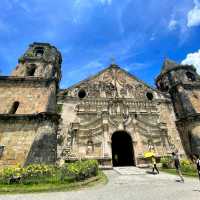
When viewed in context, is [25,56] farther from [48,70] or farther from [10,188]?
[10,188]

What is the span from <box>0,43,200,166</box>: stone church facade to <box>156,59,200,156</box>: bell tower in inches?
3.3

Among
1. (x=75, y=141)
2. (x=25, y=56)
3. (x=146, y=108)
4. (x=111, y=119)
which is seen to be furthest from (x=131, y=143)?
(x=25, y=56)

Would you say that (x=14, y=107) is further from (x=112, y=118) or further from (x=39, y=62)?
(x=112, y=118)

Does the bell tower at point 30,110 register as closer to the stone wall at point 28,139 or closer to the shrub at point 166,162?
the stone wall at point 28,139

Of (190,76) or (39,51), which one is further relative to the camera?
(190,76)

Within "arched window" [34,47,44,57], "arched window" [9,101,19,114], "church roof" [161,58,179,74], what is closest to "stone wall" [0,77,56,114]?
"arched window" [9,101,19,114]

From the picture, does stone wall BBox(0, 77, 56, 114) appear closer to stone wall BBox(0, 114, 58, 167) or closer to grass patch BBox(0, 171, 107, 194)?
stone wall BBox(0, 114, 58, 167)

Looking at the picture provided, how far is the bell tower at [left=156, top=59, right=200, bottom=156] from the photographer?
16.3 meters

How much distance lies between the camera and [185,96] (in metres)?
18.7

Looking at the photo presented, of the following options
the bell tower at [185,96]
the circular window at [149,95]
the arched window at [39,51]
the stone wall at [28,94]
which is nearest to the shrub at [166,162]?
the bell tower at [185,96]

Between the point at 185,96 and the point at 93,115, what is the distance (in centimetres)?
1075

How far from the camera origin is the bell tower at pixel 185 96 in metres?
16.3

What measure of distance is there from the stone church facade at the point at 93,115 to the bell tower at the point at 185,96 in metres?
0.08

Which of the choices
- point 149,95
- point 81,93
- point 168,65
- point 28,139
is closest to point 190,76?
point 168,65
